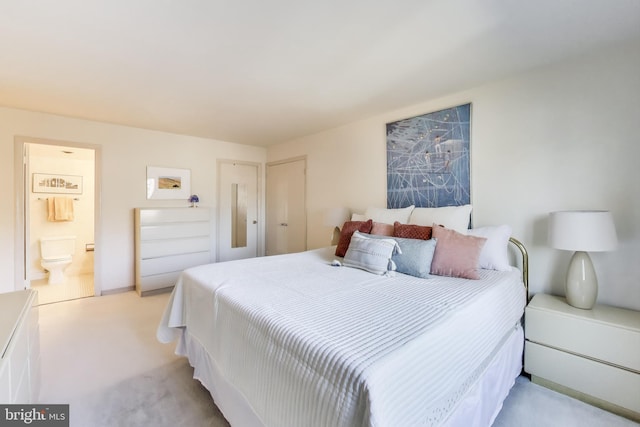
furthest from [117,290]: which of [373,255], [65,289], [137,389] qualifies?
[373,255]

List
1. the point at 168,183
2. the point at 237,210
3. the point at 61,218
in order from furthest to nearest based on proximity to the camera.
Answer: the point at 237,210 → the point at 61,218 → the point at 168,183

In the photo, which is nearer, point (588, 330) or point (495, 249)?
point (588, 330)

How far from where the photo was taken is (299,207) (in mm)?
4523

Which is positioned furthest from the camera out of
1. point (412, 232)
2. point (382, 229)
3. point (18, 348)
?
point (382, 229)

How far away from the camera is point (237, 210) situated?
16.4ft

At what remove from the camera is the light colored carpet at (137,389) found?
1.57 meters

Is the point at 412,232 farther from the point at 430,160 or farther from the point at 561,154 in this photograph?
the point at 561,154

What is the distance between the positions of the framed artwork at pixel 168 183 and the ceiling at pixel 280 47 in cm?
124

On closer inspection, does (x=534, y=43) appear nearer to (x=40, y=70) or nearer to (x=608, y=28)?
(x=608, y=28)

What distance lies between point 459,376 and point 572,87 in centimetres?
232

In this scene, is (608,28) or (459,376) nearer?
(459,376)

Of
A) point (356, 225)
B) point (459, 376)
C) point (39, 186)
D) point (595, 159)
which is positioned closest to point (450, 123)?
point (595, 159)

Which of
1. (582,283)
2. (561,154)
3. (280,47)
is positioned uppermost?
(280,47)

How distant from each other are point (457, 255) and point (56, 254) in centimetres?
590
